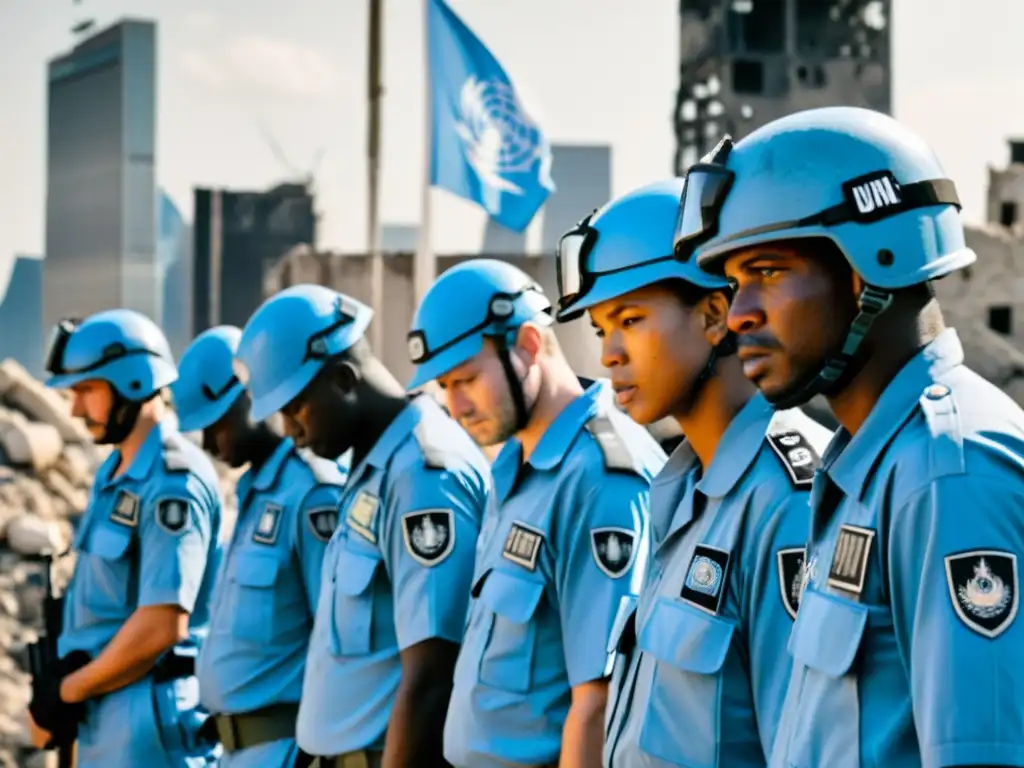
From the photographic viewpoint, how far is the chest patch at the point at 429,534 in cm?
432

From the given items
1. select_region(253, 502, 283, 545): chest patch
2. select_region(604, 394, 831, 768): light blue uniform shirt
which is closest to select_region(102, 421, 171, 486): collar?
select_region(253, 502, 283, 545): chest patch

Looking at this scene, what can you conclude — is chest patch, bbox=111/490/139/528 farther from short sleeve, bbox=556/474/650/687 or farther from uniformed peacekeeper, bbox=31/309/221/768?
short sleeve, bbox=556/474/650/687

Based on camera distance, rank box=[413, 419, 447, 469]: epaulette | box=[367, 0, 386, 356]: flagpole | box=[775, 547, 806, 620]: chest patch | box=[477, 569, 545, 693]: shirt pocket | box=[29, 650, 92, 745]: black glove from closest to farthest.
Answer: box=[775, 547, 806, 620]: chest patch < box=[477, 569, 545, 693]: shirt pocket < box=[413, 419, 447, 469]: epaulette < box=[29, 650, 92, 745]: black glove < box=[367, 0, 386, 356]: flagpole

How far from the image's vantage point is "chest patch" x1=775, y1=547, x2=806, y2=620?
2.81 metres

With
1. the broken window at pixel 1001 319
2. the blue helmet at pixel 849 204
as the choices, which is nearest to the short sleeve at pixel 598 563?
the blue helmet at pixel 849 204

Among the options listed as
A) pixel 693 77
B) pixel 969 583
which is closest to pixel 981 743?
pixel 969 583

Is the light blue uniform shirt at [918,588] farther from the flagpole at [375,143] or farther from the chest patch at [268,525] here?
the flagpole at [375,143]

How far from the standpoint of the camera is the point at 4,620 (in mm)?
10547

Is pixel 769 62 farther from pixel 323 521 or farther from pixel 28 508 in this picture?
pixel 323 521

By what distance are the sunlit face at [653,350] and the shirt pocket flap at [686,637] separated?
17.8 inches

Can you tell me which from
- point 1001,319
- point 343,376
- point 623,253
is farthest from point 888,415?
point 1001,319

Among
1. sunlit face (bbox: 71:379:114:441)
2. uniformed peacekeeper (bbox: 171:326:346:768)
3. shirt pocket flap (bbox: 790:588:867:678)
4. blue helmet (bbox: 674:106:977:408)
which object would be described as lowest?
uniformed peacekeeper (bbox: 171:326:346:768)

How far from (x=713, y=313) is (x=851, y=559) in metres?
1.23

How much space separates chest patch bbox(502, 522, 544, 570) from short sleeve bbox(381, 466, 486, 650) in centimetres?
50
